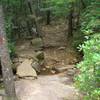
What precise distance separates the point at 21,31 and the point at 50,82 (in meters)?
10.1

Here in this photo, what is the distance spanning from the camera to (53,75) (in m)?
13.2

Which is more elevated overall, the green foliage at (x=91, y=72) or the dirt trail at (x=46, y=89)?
the green foliage at (x=91, y=72)

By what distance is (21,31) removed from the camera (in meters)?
21.1

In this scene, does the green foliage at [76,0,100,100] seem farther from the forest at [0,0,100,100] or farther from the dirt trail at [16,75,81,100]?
the dirt trail at [16,75,81,100]

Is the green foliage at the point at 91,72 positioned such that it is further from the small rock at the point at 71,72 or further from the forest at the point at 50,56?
the small rock at the point at 71,72

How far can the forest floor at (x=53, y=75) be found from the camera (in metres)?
10.1

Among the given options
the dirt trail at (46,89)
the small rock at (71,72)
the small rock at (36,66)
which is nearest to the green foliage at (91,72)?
the dirt trail at (46,89)

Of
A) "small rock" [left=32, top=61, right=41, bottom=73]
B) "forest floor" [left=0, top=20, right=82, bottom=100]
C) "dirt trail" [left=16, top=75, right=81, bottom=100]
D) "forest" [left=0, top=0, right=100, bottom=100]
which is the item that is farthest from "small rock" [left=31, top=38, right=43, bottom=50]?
"dirt trail" [left=16, top=75, right=81, bottom=100]

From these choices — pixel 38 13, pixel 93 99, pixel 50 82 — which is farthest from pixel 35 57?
pixel 38 13

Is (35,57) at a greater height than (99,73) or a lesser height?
lesser

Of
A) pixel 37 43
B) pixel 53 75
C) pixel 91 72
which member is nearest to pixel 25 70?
pixel 53 75

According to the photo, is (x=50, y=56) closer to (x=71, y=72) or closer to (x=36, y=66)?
(x=36, y=66)

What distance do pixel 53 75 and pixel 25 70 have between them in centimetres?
138

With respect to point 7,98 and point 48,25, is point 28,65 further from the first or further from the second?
point 48,25
